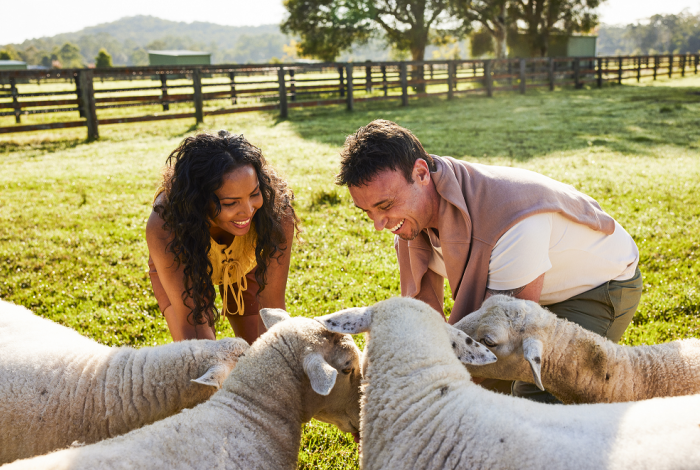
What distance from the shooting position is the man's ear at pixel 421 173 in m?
2.96

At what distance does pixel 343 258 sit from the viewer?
5.83 meters

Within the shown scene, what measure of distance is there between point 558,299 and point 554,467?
5.01 feet

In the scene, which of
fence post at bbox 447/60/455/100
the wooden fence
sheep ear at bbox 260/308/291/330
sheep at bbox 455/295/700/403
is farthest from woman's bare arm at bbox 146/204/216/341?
fence post at bbox 447/60/455/100

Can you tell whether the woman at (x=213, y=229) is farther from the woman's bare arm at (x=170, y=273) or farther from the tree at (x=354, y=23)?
the tree at (x=354, y=23)

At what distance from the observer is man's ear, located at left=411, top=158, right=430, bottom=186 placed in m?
2.96

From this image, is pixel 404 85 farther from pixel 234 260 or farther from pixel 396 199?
pixel 396 199

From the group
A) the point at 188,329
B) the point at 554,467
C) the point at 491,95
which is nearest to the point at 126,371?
the point at 188,329

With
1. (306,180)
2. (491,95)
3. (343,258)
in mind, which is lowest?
(343,258)

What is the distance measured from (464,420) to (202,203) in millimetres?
2119

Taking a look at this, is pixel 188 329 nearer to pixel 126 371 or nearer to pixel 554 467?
pixel 126 371

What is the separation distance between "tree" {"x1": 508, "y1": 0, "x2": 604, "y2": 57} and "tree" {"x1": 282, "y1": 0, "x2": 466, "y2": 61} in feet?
19.1

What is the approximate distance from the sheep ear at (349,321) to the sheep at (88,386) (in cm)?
70

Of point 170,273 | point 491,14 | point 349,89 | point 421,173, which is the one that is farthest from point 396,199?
point 491,14

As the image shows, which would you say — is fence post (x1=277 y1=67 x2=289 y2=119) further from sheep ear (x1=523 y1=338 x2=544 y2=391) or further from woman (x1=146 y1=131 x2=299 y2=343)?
sheep ear (x1=523 y1=338 x2=544 y2=391)
